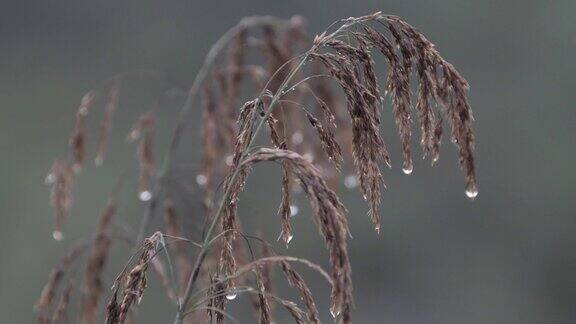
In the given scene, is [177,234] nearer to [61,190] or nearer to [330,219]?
[61,190]

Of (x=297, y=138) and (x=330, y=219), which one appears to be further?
(x=297, y=138)

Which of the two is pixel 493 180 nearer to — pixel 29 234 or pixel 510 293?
pixel 510 293

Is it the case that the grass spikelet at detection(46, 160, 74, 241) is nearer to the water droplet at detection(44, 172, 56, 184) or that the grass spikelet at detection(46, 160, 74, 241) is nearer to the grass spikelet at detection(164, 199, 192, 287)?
the water droplet at detection(44, 172, 56, 184)

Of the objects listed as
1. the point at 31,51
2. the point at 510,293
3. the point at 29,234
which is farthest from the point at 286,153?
the point at 31,51

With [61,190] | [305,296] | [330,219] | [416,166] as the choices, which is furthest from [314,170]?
[416,166]

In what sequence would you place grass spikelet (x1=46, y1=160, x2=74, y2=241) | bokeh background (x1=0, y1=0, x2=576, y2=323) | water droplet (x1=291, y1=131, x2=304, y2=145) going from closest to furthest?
1. grass spikelet (x1=46, y1=160, x2=74, y2=241)
2. water droplet (x1=291, y1=131, x2=304, y2=145)
3. bokeh background (x1=0, y1=0, x2=576, y2=323)

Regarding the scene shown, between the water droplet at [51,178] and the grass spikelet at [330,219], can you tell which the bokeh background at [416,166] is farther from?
the grass spikelet at [330,219]

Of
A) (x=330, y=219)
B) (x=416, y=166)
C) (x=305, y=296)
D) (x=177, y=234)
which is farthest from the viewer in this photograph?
(x=416, y=166)

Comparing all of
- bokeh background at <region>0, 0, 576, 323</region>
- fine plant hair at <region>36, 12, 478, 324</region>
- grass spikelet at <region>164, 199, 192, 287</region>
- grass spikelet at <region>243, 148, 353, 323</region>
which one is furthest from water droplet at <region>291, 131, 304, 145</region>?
bokeh background at <region>0, 0, 576, 323</region>

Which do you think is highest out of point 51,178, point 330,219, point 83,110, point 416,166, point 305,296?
point 416,166
